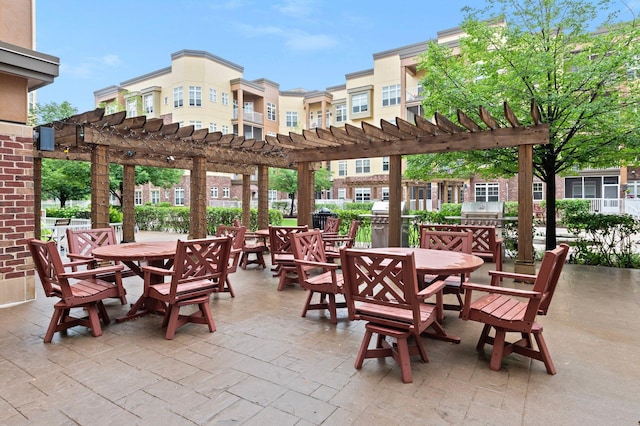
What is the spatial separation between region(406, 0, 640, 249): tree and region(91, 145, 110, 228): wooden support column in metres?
6.63

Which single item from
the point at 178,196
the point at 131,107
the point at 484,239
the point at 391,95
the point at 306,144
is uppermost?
the point at 391,95

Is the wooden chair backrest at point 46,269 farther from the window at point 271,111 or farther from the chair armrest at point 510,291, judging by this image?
the window at point 271,111

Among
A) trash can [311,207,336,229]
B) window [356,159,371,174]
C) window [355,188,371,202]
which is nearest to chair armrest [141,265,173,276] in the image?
trash can [311,207,336,229]

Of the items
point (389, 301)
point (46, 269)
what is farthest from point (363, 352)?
point (46, 269)

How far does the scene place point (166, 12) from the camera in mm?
36219

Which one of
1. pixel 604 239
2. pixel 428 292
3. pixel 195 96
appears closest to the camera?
pixel 428 292

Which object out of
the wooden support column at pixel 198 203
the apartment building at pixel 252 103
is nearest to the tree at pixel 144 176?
the wooden support column at pixel 198 203

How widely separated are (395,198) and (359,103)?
77.2ft

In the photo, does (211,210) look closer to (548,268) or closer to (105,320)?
(105,320)

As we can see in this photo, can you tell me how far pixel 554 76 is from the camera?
714cm

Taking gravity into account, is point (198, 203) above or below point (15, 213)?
above

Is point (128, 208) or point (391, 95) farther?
point (391, 95)

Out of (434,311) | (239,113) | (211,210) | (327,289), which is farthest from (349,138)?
(239,113)

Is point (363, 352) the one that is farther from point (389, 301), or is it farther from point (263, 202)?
point (263, 202)
